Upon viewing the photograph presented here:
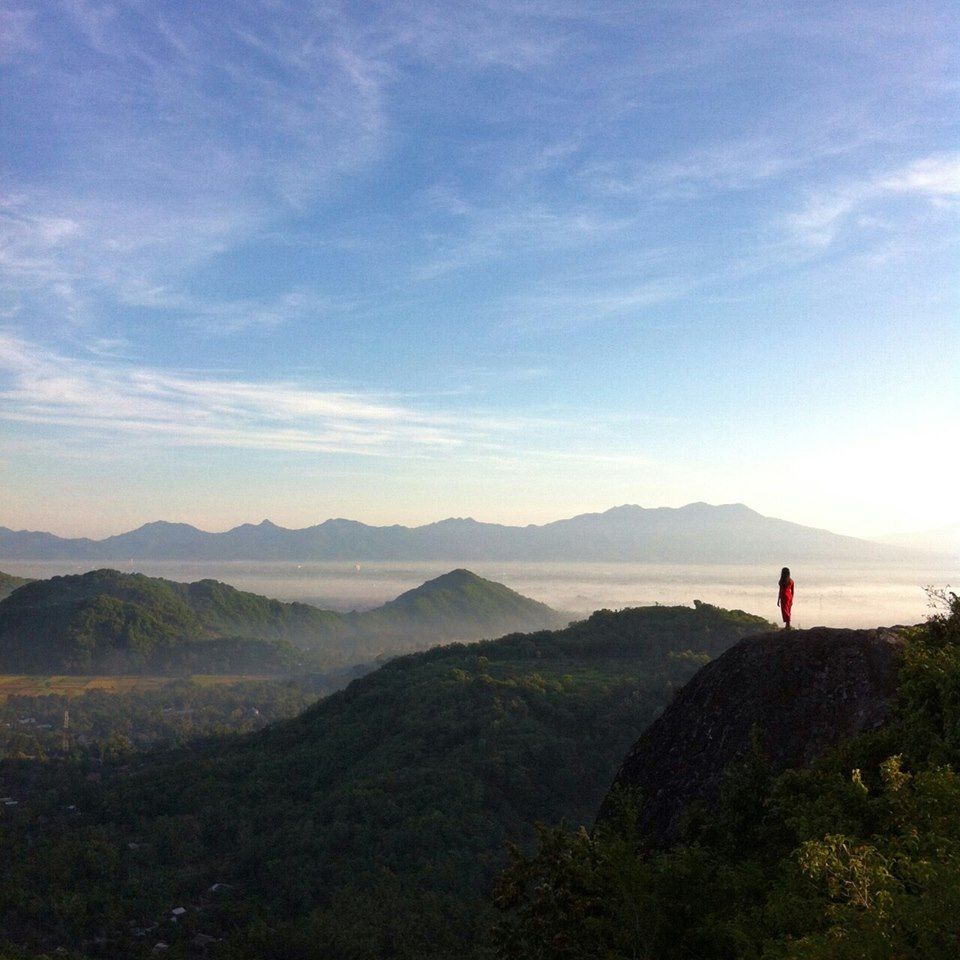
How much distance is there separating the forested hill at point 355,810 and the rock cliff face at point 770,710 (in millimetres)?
26289

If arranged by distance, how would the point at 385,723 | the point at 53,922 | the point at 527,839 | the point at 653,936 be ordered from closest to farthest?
the point at 653,936
the point at 53,922
the point at 527,839
the point at 385,723

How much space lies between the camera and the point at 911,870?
7.41 metres

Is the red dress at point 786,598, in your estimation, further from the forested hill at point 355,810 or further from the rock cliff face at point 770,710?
the forested hill at point 355,810

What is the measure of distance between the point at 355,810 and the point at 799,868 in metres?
61.4

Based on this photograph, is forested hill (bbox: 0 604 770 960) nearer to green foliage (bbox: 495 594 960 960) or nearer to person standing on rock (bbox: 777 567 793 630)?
person standing on rock (bbox: 777 567 793 630)

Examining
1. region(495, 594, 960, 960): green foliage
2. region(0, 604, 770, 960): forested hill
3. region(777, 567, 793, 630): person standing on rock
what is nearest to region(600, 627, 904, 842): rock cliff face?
region(495, 594, 960, 960): green foliage

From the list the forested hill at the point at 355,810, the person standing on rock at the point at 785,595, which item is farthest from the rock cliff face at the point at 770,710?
the forested hill at the point at 355,810

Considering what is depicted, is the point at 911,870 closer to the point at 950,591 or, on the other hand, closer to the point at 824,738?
the point at 824,738

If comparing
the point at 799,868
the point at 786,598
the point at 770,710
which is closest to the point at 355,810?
the point at 786,598

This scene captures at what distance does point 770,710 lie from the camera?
50.2 feet

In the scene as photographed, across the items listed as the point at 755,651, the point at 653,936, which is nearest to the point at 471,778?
the point at 755,651

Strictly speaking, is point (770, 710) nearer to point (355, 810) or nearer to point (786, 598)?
point (786, 598)

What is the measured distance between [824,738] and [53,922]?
54337 mm

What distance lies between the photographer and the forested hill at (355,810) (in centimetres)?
4797
